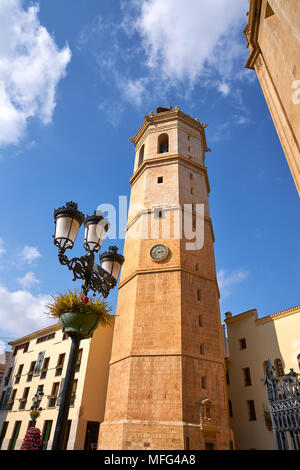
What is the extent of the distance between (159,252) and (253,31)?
12.5 m

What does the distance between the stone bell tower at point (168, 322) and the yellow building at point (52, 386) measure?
11.7 feet

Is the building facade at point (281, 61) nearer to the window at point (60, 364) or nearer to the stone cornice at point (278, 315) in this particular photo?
the stone cornice at point (278, 315)

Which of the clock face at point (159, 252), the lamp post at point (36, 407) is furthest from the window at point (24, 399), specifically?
the clock face at point (159, 252)

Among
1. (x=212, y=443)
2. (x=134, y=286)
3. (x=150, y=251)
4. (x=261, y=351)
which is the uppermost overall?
(x=150, y=251)

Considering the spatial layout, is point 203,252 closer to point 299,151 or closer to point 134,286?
point 134,286

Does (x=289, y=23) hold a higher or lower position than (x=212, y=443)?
higher

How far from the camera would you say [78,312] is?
554 cm

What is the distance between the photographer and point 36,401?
15156 mm

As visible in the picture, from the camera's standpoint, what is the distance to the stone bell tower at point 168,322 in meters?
15.0

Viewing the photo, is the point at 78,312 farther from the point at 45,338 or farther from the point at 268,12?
the point at 45,338

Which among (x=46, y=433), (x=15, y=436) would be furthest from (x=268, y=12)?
(x=15, y=436)
